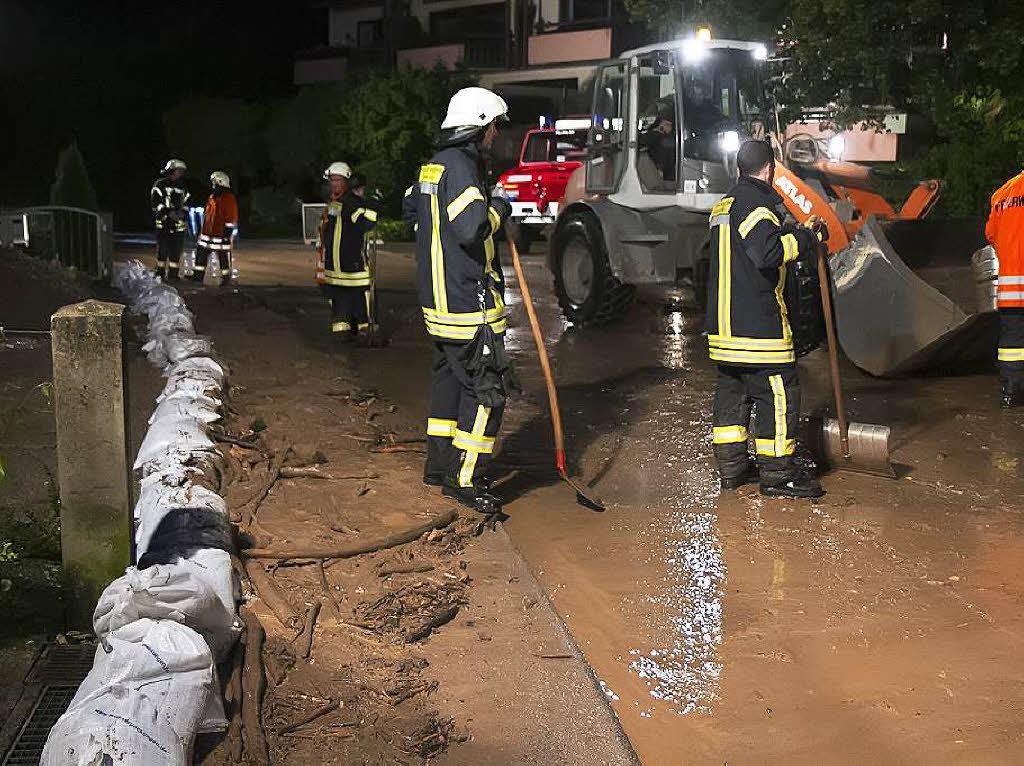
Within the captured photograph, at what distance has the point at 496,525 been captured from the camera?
599cm

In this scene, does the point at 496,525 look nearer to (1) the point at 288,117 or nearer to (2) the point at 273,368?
(2) the point at 273,368

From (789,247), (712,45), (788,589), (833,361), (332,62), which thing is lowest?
(788,589)

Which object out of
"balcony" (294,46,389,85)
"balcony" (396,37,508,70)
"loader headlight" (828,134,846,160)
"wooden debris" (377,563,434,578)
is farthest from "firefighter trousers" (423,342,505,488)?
"balcony" (294,46,389,85)

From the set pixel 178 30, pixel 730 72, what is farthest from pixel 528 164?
pixel 178 30

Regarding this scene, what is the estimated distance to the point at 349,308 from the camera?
11641 millimetres

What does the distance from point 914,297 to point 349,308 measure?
16.8 ft

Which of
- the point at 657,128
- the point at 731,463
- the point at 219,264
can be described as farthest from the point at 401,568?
the point at 219,264

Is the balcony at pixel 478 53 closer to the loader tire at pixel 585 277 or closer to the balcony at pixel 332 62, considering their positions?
the balcony at pixel 332 62

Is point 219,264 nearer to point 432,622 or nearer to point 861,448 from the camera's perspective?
point 861,448

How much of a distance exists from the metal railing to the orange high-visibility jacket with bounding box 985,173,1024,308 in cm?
1162

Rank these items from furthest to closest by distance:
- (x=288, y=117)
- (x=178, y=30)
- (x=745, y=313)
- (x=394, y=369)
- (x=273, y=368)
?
(x=178, y=30)
(x=288, y=117)
(x=394, y=369)
(x=273, y=368)
(x=745, y=313)

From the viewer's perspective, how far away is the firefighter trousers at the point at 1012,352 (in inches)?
350

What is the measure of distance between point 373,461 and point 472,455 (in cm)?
98

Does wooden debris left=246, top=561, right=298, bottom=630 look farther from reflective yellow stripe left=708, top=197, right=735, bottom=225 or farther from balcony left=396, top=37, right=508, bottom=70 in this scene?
balcony left=396, top=37, right=508, bottom=70
